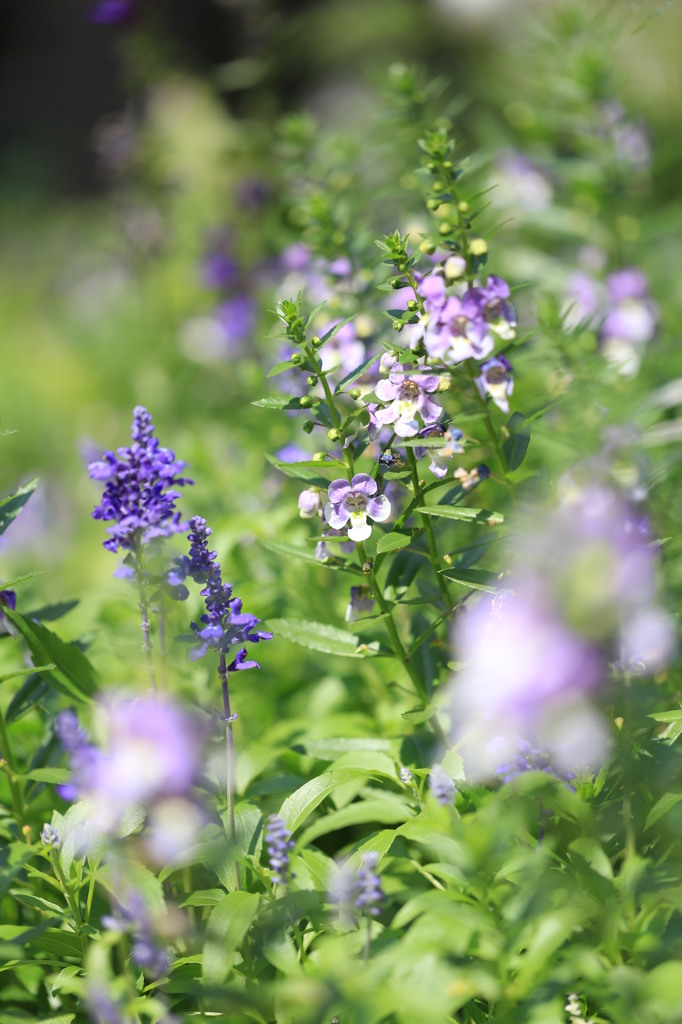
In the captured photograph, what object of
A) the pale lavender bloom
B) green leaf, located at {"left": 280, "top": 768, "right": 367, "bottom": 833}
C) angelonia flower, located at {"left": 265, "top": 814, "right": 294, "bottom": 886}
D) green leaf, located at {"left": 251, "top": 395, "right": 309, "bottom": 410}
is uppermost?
green leaf, located at {"left": 251, "top": 395, "right": 309, "bottom": 410}

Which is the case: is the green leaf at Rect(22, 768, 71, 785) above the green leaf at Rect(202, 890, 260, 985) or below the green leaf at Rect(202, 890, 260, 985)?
above

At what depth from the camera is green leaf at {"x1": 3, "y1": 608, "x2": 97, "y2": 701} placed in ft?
6.34

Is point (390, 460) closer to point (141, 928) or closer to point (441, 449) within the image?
point (441, 449)

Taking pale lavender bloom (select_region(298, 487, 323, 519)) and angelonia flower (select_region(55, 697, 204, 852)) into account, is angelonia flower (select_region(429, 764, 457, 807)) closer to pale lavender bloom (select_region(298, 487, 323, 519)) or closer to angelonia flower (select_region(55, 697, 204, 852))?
angelonia flower (select_region(55, 697, 204, 852))

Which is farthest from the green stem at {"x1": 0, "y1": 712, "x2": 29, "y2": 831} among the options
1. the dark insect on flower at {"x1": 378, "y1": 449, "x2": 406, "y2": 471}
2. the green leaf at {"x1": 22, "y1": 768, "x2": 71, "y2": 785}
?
the dark insect on flower at {"x1": 378, "y1": 449, "x2": 406, "y2": 471}

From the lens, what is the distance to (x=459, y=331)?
1.67 metres

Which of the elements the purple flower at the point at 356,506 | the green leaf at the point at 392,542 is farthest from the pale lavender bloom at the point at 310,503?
the green leaf at the point at 392,542

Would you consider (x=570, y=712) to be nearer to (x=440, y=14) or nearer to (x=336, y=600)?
(x=336, y=600)

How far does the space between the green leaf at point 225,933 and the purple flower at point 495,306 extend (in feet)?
3.72

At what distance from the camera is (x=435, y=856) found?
1.94 metres

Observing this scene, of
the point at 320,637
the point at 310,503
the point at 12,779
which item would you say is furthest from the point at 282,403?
the point at 12,779

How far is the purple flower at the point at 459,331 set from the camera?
1.66 meters

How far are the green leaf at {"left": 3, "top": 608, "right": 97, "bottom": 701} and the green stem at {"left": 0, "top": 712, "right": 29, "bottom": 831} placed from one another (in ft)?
0.49

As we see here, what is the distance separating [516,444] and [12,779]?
1313 millimetres
